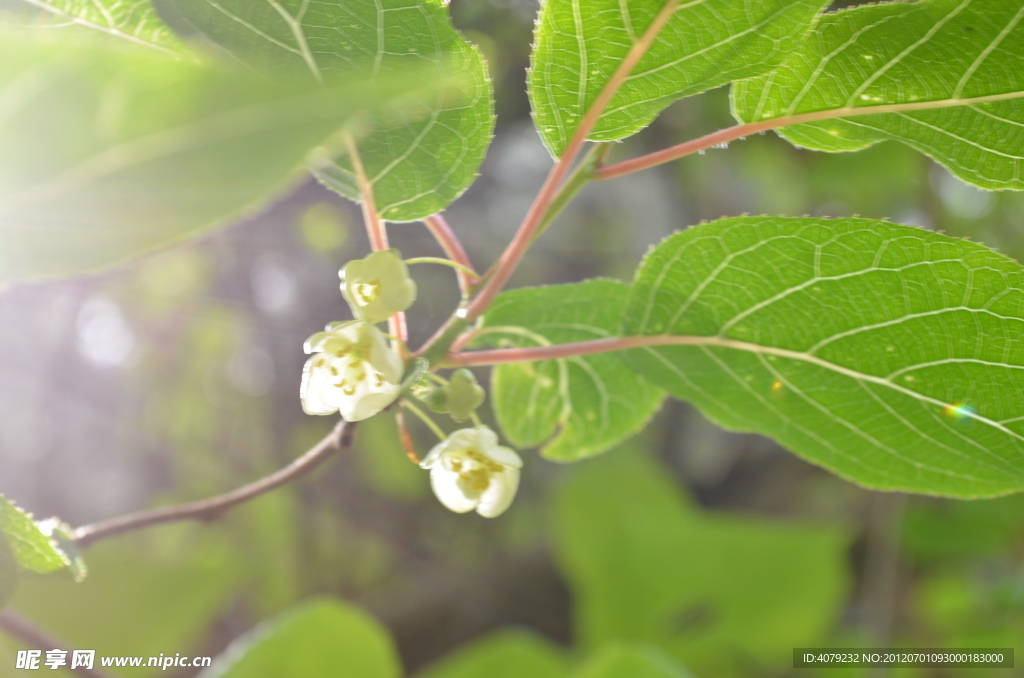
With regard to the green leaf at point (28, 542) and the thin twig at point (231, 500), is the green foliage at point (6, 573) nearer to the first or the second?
the green leaf at point (28, 542)

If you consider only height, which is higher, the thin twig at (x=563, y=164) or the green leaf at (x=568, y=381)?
the thin twig at (x=563, y=164)

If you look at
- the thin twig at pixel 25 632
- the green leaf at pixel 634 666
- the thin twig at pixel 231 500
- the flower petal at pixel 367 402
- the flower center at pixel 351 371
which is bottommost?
the green leaf at pixel 634 666

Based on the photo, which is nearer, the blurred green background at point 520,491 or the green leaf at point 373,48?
the green leaf at point 373,48

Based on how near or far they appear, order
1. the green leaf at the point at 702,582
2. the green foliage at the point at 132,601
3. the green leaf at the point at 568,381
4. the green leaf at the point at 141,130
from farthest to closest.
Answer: the green leaf at the point at 702,582, the green foliage at the point at 132,601, the green leaf at the point at 568,381, the green leaf at the point at 141,130

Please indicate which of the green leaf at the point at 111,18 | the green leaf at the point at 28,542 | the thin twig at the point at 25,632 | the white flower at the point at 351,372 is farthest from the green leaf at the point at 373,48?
the thin twig at the point at 25,632

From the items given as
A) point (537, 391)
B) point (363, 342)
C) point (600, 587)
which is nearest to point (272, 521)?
point (600, 587)

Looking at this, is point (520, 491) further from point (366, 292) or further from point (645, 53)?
point (645, 53)

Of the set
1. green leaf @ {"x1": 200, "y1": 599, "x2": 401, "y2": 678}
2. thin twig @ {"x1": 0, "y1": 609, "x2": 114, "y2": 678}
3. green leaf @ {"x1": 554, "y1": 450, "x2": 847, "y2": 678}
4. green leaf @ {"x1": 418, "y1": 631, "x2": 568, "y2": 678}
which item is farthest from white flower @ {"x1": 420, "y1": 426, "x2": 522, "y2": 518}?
green leaf @ {"x1": 554, "y1": 450, "x2": 847, "y2": 678}

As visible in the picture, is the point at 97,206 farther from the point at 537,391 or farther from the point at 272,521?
the point at 272,521
